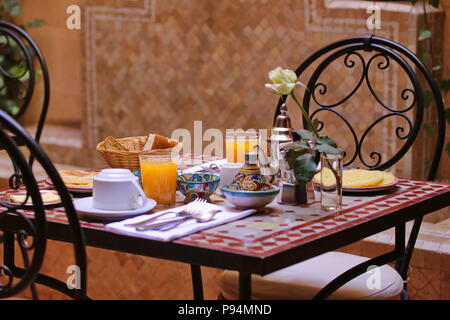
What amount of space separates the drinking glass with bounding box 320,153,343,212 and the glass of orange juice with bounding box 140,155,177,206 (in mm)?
354

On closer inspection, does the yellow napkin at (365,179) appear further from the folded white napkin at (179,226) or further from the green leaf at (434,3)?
the green leaf at (434,3)

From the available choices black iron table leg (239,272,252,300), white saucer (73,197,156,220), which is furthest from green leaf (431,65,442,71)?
black iron table leg (239,272,252,300)

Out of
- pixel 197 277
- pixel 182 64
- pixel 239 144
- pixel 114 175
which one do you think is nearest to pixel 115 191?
pixel 114 175

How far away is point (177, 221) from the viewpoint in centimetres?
168

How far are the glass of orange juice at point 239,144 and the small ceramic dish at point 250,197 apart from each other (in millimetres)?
338

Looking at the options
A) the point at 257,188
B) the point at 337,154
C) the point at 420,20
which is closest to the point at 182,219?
the point at 257,188

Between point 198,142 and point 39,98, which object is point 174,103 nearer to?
point 198,142

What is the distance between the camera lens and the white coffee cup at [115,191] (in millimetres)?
1737

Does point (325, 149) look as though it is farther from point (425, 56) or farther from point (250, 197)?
point (425, 56)

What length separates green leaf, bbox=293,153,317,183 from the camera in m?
1.82

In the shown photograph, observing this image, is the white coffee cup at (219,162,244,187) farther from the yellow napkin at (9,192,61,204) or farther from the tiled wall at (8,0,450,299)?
the tiled wall at (8,0,450,299)

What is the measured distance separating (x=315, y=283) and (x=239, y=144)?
424 mm

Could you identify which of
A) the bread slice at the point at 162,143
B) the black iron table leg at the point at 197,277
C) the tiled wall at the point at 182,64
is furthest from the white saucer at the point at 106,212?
the tiled wall at the point at 182,64
